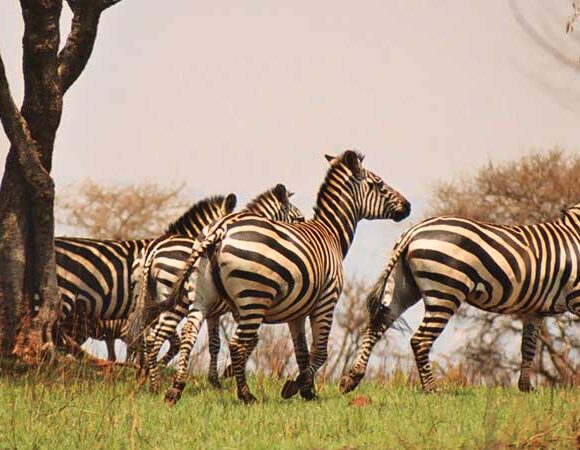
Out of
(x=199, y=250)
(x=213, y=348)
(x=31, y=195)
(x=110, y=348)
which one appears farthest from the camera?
(x=110, y=348)

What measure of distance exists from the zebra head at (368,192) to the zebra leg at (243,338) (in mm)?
2476

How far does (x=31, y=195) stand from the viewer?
14.6 metres

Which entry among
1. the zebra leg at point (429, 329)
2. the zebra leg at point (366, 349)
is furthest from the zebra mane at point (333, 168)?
the zebra leg at point (429, 329)

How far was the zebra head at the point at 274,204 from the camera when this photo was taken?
13578 millimetres

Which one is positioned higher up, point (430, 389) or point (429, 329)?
point (429, 329)

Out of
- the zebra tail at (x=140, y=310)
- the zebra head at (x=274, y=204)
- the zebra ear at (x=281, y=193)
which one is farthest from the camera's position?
the zebra ear at (x=281, y=193)

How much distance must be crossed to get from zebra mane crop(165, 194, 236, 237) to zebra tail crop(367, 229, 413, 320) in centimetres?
296

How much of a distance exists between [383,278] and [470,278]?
0.91 m

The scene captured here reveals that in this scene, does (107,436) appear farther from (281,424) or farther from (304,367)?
(304,367)

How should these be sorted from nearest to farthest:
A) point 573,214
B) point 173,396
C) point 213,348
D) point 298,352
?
point 173,396, point 298,352, point 573,214, point 213,348

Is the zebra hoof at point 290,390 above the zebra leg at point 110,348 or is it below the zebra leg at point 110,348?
below

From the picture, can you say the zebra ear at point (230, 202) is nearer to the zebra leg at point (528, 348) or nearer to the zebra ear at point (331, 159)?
the zebra ear at point (331, 159)

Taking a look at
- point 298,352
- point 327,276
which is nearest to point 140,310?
A: point 298,352

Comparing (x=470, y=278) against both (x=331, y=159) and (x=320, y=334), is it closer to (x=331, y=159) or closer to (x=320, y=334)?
(x=320, y=334)
